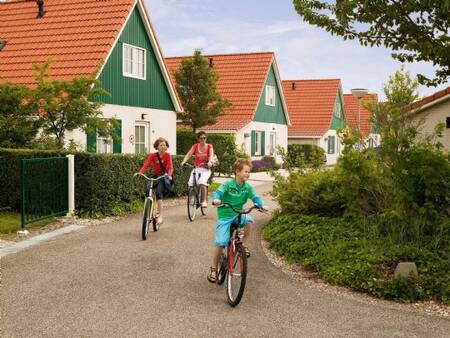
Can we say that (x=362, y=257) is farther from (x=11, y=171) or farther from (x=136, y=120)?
(x=136, y=120)

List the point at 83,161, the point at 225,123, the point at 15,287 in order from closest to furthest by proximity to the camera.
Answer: the point at 15,287
the point at 83,161
the point at 225,123

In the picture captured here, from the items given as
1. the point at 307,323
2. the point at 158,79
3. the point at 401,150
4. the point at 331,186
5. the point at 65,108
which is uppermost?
the point at 158,79

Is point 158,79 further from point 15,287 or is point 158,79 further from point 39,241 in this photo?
point 15,287

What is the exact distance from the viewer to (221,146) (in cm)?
2595

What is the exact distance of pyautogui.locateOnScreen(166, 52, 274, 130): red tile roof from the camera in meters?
31.8

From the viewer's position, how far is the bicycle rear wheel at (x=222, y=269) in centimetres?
673

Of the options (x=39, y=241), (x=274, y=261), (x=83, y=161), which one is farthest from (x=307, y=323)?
(x=83, y=161)

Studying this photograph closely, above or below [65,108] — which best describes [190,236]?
below

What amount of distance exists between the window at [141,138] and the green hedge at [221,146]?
4322mm

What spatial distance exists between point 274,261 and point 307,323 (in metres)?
2.88

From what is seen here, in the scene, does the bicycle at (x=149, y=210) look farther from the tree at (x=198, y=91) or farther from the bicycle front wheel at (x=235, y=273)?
the tree at (x=198, y=91)

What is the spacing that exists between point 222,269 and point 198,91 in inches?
833

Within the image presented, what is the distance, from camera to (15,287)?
22.3 feet

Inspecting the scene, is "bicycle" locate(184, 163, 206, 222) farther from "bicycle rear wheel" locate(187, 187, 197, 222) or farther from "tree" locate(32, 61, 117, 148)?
"tree" locate(32, 61, 117, 148)
